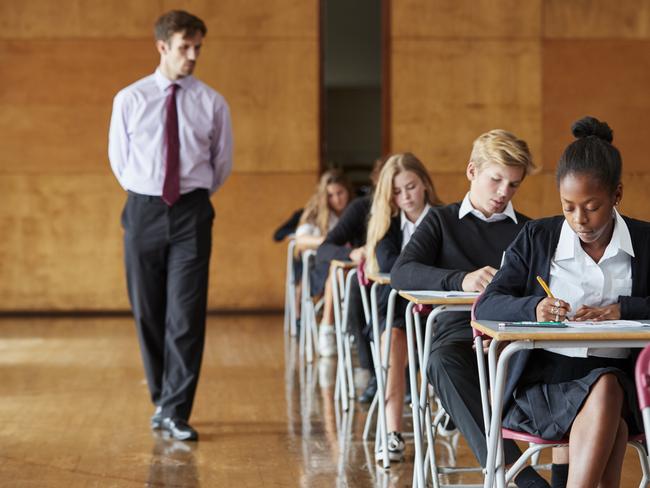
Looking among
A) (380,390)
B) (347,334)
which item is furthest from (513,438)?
(347,334)

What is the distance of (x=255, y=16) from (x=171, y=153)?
518 cm

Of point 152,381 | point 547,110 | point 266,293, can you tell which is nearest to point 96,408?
point 152,381

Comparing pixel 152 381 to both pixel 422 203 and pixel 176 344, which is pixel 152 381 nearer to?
pixel 176 344

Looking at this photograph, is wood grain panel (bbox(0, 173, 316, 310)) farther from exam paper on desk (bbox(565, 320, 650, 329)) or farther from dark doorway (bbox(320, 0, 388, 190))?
exam paper on desk (bbox(565, 320, 650, 329))

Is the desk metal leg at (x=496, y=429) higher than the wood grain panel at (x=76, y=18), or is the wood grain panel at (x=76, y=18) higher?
the wood grain panel at (x=76, y=18)

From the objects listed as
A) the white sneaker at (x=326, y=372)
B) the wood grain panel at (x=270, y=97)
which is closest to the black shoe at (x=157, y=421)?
the white sneaker at (x=326, y=372)

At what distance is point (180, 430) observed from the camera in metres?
4.21

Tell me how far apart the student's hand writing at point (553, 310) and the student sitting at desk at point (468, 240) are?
0.48 meters

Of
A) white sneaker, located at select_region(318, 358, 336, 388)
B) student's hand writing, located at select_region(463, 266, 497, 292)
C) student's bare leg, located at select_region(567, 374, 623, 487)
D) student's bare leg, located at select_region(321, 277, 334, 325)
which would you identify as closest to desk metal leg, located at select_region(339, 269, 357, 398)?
white sneaker, located at select_region(318, 358, 336, 388)

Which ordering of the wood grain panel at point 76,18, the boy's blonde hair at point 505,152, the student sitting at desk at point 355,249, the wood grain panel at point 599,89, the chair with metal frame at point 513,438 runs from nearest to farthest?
1. the chair with metal frame at point 513,438
2. the boy's blonde hair at point 505,152
3. the student sitting at desk at point 355,249
4. the wood grain panel at point 76,18
5. the wood grain panel at point 599,89

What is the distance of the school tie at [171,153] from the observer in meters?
4.24

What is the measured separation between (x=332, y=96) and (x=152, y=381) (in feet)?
18.8

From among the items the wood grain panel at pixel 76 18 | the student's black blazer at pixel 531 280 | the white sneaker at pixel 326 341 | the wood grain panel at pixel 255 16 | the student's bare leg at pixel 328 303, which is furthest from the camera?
the wood grain panel at pixel 255 16

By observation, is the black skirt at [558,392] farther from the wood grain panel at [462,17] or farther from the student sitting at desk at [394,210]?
the wood grain panel at [462,17]
